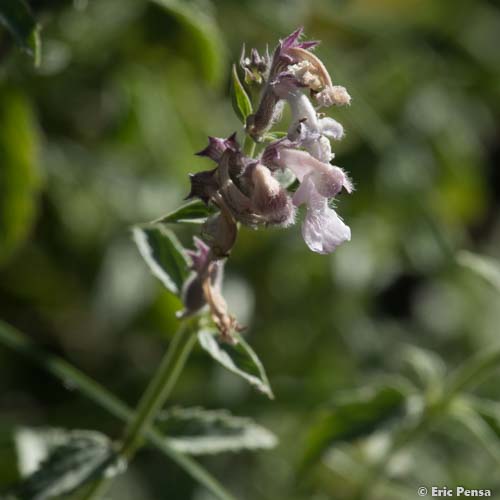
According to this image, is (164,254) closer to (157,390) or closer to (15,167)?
(157,390)

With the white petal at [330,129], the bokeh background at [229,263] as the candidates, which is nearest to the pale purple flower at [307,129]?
the white petal at [330,129]

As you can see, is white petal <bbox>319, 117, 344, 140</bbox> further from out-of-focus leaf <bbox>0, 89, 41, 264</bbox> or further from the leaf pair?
out-of-focus leaf <bbox>0, 89, 41, 264</bbox>

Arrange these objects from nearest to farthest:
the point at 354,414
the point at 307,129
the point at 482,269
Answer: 1. the point at 307,129
2. the point at 482,269
3. the point at 354,414

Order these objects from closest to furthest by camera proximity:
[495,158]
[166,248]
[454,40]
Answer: [166,248], [454,40], [495,158]

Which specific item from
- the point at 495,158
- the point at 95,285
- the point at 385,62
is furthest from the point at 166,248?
the point at 495,158

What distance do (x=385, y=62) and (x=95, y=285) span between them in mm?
1344

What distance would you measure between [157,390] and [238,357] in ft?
0.52

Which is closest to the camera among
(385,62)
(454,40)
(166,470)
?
(166,470)

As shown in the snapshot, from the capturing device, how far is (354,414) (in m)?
1.74

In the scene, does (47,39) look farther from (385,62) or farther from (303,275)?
(385,62)

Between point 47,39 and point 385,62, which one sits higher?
point 47,39

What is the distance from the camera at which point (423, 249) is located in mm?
2766

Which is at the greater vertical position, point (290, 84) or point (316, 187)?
point (290, 84)

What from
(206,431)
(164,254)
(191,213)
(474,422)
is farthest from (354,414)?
(191,213)
